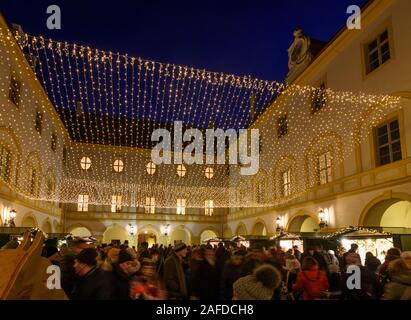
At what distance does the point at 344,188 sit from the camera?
17812mm

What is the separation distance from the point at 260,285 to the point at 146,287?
4.51ft

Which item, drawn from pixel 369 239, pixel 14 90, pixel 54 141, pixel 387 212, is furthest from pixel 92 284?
pixel 54 141

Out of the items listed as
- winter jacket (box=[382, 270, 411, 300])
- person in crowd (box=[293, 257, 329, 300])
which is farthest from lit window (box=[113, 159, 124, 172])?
winter jacket (box=[382, 270, 411, 300])

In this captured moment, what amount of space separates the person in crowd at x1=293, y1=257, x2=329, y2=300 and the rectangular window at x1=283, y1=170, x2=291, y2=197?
56.5ft

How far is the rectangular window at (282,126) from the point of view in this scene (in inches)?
973

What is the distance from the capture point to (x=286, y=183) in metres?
24.3

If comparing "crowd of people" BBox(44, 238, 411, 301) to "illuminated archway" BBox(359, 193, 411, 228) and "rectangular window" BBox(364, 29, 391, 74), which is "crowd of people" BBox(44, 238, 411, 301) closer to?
"illuminated archway" BBox(359, 193, 411, 228)

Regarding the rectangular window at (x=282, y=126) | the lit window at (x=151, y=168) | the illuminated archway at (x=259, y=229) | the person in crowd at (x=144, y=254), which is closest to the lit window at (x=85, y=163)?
the lit window at (x=151, y=168)

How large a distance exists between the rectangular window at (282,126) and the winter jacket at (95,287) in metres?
20.9

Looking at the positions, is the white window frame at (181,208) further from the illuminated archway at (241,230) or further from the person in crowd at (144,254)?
the person in crowd at (144,254)

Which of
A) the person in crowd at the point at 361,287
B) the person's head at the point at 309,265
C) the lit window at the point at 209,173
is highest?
the lit window at the point at 209,173

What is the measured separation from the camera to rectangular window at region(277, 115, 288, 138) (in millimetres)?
24702

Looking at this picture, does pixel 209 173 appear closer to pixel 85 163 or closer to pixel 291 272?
pixel 85 163
